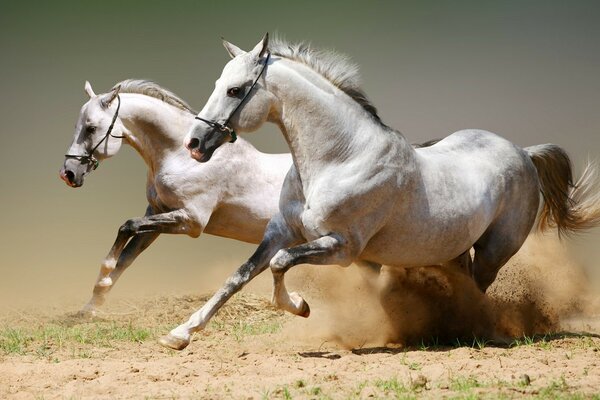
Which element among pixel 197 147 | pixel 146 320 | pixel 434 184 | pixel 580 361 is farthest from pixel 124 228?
pixel 580 361

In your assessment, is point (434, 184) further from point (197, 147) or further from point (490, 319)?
point (197, 147)

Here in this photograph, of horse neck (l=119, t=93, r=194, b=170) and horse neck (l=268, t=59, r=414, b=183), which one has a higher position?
horse neck (l=119, t=93, r=194, b=170)

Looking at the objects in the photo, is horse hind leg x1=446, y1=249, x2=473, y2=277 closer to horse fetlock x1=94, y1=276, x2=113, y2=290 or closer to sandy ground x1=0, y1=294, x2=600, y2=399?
sandy ground x1=0, y1=294, x2=600, y2=399

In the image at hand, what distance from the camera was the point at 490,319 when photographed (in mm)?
6145

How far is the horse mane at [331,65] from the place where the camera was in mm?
5652

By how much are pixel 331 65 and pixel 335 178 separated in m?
0.79

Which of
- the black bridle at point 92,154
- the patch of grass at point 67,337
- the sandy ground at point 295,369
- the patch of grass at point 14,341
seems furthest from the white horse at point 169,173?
the sandy ground at point 295,369

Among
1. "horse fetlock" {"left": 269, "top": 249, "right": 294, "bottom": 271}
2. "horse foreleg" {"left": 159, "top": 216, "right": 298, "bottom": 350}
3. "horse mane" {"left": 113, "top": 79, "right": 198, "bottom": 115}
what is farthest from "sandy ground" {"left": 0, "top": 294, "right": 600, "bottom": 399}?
"horse mane" {"left": 113, "top": 79, "right": 198, "bottom": 115}

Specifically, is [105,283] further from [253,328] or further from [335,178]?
[335,178]

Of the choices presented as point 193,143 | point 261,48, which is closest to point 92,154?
point 193,143

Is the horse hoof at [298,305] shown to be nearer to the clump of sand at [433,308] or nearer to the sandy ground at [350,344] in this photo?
the sandy ground at [350,344]

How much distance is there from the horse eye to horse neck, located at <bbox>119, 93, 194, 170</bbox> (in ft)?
7.15

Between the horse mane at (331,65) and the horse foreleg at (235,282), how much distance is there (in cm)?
91

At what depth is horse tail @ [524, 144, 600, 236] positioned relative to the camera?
687 centimetres
